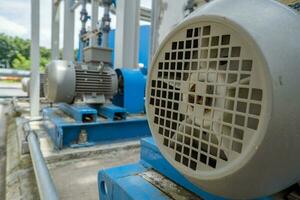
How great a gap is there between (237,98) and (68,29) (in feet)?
16.3

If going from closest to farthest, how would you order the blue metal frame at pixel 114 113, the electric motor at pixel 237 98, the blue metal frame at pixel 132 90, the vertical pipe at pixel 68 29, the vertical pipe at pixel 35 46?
the electric motor at pixel 237 98 → the blue metal frame at pixel 114 113 → the blue metal frame at pixel 132 90 → the vertical pipe at pixel 35 46 → the vertical pipe at pixel 68 29

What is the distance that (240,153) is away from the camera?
16.6 inches

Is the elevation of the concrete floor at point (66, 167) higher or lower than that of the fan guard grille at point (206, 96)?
lower

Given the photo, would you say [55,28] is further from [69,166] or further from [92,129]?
[69,166]

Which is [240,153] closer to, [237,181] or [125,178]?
[237,181]

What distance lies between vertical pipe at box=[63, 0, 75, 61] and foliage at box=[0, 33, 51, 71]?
1109 cm

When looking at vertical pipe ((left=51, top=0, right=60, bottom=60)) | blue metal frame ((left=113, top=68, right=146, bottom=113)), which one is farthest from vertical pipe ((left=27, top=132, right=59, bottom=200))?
vertical pipe ((left=51, top=0, right=60, bottom=60))

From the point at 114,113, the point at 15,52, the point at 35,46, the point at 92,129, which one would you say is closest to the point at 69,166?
the point at 92,129

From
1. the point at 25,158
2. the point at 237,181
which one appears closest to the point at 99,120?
the point at 25,158

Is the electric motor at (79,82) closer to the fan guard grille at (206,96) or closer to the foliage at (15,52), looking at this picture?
the fan guard grille at (206,96)

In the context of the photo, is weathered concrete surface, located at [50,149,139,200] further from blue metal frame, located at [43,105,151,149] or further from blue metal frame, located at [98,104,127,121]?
blue metal frame, located at [98,104,127,121]

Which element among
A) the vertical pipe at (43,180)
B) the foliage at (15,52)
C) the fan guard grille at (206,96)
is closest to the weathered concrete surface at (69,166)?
the vertical pipe at (43,180)

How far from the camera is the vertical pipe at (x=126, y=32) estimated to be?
277 centimetres

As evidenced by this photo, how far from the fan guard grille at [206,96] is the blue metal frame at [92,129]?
153 centimetres
